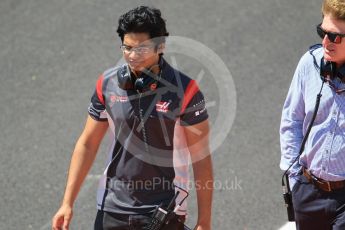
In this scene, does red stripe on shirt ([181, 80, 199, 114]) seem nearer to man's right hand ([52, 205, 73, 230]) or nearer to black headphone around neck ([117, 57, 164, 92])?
black headphone around neck ([117, 57, 164, 92])

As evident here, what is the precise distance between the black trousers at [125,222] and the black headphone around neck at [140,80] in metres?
0.86

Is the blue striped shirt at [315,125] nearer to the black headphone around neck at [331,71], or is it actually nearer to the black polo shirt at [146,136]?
the black headphone around neck at [331,71]

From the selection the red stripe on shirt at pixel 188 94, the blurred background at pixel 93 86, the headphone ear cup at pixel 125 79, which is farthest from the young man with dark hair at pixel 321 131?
the blurred background at pixel 93 86

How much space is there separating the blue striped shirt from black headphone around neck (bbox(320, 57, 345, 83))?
0.11 ft

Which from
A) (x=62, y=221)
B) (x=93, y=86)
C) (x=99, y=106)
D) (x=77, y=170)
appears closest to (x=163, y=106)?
(x=99, y=106)

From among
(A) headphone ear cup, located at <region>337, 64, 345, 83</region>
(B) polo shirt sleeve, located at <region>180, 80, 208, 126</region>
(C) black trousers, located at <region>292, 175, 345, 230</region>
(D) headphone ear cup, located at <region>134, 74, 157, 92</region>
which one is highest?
(D) headphone ear cup, located at <region>134, 74, 157, 92</region>

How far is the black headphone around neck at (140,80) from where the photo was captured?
4742 mm

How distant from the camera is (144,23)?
185 inches

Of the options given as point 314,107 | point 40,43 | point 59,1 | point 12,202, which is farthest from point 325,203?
point 59,1

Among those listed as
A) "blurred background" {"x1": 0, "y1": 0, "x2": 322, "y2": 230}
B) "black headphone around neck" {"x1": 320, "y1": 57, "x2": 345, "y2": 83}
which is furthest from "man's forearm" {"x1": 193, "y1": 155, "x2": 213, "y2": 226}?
"blurred background" {"x1": 0, "y1": 0, "x2": 322, "y2": 230}

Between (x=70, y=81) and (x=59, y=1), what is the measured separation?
6.62ft

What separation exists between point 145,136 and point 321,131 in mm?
1193

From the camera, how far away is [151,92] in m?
4.77

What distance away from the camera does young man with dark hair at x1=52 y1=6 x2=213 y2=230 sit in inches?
187
